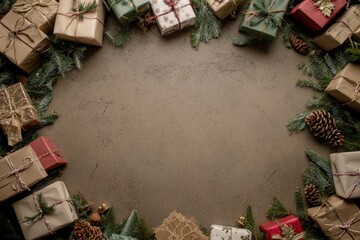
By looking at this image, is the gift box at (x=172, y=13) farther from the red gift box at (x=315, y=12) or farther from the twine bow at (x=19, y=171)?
the twine bow at (x=19, y=171)

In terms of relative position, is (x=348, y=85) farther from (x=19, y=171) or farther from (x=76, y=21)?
(x=19, y=171)

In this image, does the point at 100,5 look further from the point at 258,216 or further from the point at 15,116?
the point at 258,216

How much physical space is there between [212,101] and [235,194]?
0.50m

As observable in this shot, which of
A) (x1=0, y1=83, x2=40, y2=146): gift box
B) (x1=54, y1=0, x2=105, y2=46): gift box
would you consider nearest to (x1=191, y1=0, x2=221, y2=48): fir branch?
(x1=54, y1=0, x2=105, y2=46): gift box

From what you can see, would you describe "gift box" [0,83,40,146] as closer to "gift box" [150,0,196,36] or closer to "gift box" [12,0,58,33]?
"gift box" [12,0,58,33]

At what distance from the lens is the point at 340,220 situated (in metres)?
1.97

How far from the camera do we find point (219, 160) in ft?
7.16

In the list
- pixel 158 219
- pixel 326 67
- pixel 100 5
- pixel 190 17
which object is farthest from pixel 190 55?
pixel 158 219

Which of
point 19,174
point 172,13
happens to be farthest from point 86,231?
point 172,13

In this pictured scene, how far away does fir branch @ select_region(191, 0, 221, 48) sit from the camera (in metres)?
2.21

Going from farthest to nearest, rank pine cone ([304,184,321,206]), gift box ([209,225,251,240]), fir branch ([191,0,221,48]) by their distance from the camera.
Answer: fir branch ([191,0,221,48]) → pine cone ([304,184,321,206]) → gift box ([209,225,251,240])

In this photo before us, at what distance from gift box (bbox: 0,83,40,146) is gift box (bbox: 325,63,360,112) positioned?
150cm

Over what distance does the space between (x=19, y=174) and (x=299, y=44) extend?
61.8 inches

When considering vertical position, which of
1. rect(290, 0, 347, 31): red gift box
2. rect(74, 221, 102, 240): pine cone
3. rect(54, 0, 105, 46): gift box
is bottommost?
rect(74, 221, 102, 240): pine cone
